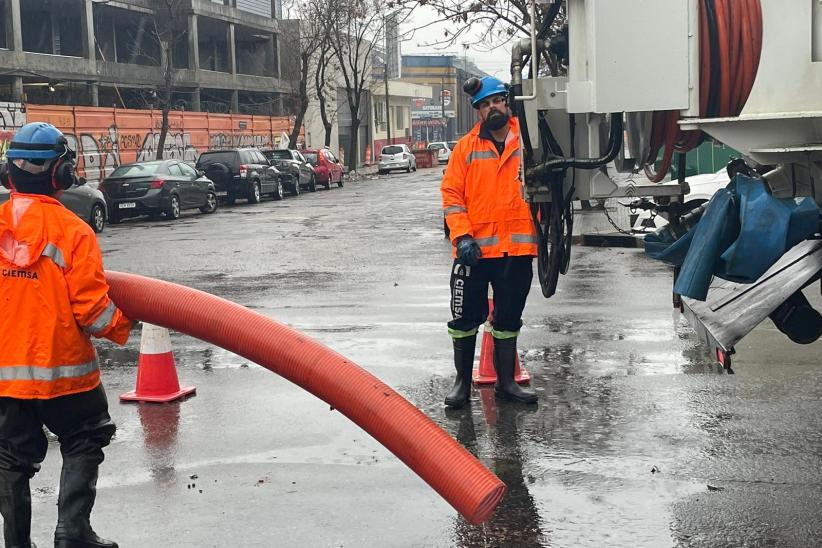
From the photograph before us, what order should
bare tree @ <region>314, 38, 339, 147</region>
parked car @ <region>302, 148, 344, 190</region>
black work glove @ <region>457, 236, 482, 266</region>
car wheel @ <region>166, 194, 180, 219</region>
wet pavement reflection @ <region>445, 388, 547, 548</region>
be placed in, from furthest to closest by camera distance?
bare tree @ <region>314, 38, 339, 147</region> → parked car @ <region>302, 148, 344, 190</region> → car wheel @ <region>166, 194, 180, 219</region> → black work glove @ <region>457, 236, 482, 266</region> → wet pavement reflection @ <region>445, 388, 547, 548</region>

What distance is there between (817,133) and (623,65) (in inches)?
31.4

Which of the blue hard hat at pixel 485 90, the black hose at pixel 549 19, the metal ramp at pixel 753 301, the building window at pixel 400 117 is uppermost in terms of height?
the building window at pixel 400 117

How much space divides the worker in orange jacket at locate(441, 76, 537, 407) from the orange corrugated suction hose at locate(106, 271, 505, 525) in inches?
84.4

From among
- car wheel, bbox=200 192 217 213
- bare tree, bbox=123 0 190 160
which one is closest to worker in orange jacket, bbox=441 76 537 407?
car wheel, bbox=200 192 217 213

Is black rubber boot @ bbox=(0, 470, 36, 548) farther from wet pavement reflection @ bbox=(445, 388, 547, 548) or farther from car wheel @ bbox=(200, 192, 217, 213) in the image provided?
car wheel @ bbox=(200, 192, 217, 213)

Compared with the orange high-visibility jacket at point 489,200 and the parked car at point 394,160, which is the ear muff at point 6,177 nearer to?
the orange high-visibility jacket at point 489,200

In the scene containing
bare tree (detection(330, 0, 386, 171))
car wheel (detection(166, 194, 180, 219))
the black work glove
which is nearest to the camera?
the black work glove

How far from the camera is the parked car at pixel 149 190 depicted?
85.2ft

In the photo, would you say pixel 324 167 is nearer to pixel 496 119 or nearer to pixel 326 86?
pixel 326 86

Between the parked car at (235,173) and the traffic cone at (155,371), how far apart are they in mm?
24872

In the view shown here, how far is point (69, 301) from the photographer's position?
4301 mm

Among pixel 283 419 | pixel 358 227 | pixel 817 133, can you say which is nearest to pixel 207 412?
pixel 283 419

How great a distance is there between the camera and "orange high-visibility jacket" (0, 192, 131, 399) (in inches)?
167

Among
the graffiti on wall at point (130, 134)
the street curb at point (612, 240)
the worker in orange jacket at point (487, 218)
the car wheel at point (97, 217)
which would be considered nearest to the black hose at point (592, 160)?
the worker in orange jacket at point (487, 218)
